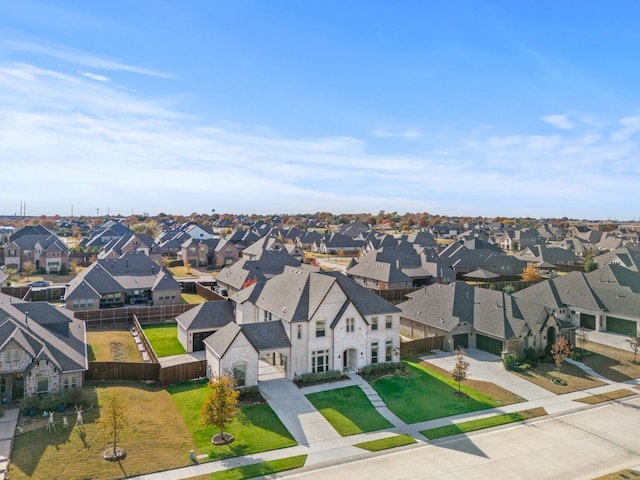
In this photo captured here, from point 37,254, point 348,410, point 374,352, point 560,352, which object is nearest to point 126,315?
point 374,352

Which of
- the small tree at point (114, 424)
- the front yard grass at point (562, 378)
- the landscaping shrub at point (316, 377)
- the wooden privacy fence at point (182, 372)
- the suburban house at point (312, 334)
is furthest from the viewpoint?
the front yard grass at point (562, 378)

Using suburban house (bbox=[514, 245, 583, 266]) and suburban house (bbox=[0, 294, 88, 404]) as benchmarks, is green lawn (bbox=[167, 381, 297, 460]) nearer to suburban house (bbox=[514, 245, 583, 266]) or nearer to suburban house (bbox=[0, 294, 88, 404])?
suburban house (bbox=[0, 294, 88, 404])

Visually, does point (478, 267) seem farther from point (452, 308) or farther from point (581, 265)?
point (452, 308)

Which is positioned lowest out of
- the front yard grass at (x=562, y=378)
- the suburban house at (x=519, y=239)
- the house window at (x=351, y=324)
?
the front yard grass at (x=562, y=378)

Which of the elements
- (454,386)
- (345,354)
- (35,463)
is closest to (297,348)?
(345,354)

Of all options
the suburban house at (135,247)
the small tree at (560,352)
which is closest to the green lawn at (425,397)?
the small tree at (560,352)

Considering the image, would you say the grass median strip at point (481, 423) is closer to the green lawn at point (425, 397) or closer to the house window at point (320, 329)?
the green lawn at point (425, 397)

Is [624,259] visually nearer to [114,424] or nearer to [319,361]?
[319,361]

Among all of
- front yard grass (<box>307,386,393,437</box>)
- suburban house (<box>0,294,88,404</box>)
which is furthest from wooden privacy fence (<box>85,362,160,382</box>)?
front yard grass (<box>307,386,393,437</box>)
